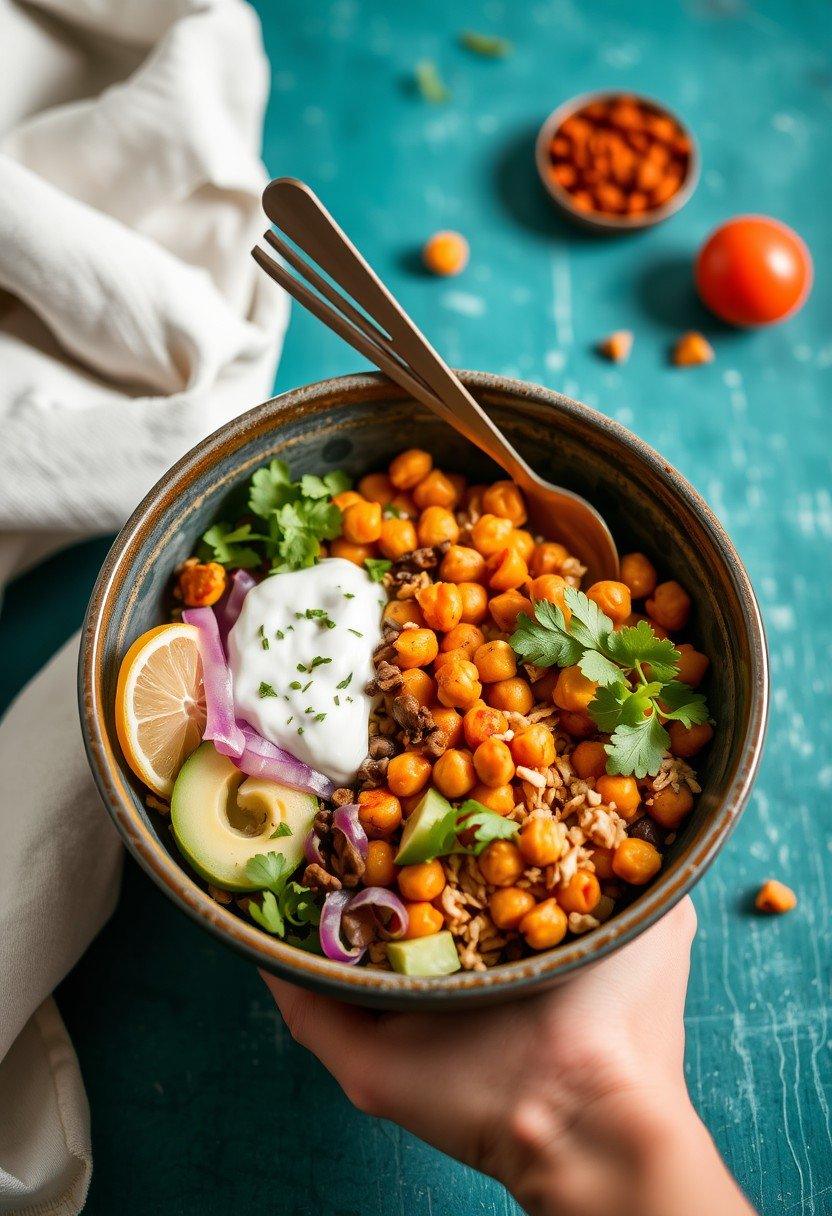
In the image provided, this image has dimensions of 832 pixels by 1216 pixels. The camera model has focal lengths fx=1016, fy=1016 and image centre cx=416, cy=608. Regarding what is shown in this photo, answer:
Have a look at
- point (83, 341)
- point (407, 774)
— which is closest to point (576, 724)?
point (407, 774)

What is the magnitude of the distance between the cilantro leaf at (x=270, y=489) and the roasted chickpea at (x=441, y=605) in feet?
1.42

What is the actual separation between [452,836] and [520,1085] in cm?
52

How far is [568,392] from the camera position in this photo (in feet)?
11.1

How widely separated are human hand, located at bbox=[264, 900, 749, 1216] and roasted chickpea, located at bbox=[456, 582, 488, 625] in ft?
2.72

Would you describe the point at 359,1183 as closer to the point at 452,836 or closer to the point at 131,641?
the point at 452,836

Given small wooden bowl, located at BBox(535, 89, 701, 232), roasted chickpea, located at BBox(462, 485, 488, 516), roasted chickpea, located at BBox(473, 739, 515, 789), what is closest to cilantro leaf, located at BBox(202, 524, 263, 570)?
roasted chickpea, located at BBox(462, 485, 488, 516)

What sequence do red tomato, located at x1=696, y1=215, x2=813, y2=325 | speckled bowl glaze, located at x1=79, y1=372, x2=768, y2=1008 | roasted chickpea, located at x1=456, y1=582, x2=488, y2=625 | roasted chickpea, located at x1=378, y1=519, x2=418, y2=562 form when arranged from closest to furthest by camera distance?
speckled bowl glaze, located at x1=79, y1=372, x2=768, y2=1008
roasted chickpea, located at x1=456, y1=582, x2=488, y2=625
roasted chickpea, located at x1=378, y1=519, x2=418, y2=562
red tomato, located at x1=696, y1=215, x2=813, y2=325

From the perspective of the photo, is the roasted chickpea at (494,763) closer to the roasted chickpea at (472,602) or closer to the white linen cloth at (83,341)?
the roasted chickpea at (472,602)

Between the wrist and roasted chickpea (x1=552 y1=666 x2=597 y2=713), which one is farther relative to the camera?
roasted chickpea (x1=552 y1=666 x2=597 y2=713)

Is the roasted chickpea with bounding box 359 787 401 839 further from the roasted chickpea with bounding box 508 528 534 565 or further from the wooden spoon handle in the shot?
the wooden spoon handle

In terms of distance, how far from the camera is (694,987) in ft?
9.17

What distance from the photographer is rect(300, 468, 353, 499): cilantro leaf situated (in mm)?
2547

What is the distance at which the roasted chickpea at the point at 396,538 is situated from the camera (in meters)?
2.53

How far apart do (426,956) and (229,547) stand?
1.10m
